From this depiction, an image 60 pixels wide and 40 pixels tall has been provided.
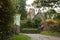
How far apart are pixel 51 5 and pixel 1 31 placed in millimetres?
9099

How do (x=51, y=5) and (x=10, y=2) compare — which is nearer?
(x=10, y=2)

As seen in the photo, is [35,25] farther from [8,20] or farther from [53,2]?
[8,20]

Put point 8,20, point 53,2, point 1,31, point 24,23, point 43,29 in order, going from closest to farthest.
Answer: point 1,31, point 8,20, point 53,2, point 43,29, point 24,23

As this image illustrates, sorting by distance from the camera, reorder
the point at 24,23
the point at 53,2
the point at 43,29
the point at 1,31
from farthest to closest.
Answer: the point at 24,23, the point at 43,29, the point at 53,2, the point at 1,31

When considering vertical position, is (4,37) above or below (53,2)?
below

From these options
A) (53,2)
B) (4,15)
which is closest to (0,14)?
(4,15)

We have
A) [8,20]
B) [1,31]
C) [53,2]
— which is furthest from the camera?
[53,2]

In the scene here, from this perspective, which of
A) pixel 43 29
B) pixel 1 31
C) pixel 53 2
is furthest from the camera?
pixel 43 29

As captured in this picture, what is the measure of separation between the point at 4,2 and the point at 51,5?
8.61 meters

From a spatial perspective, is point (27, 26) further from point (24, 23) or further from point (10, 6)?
point (10, 6)

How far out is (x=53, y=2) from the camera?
21.2m

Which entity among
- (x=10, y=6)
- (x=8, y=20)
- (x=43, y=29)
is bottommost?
(x=43, y=29)

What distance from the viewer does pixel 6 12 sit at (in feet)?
46.8

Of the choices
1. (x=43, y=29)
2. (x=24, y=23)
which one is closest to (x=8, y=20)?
(x=43, y=29)
